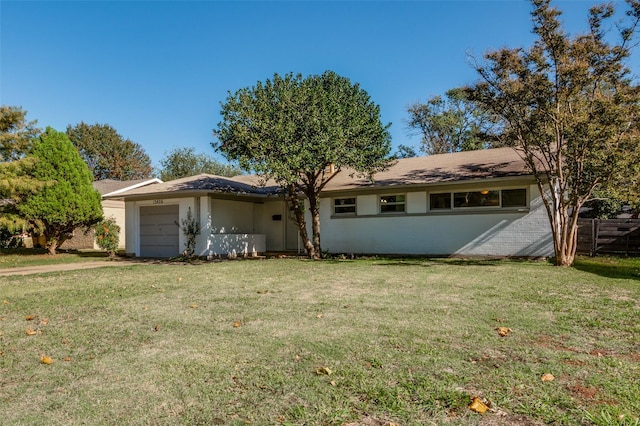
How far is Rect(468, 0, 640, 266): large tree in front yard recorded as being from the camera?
9625 millimetres

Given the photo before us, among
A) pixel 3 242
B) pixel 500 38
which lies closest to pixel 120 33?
pixel 500 38

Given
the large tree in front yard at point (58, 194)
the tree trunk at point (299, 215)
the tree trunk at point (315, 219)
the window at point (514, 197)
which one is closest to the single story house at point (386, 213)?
the window at point (514, 197)

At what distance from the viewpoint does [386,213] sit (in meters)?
15.2

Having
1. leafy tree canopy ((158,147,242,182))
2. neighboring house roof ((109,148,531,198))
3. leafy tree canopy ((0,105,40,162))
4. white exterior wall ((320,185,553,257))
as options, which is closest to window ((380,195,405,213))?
white exterior wall ((320,185,553,257))

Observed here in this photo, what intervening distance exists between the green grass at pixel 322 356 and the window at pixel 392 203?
25.8ft

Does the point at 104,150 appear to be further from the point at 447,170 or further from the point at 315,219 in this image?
the point at 447,170

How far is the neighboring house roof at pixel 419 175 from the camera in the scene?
13.4 meters

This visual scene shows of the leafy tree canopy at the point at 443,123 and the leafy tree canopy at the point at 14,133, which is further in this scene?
the leafy tree canopy at the point at 443,123

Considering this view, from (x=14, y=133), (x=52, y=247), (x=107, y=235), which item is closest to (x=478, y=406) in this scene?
(x=107, y=235)

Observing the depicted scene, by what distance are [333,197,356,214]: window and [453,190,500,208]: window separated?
13.2 feet

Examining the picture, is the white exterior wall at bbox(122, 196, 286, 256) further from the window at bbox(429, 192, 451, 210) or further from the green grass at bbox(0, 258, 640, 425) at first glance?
the green grass at bbox(0, 258, 640, 425)

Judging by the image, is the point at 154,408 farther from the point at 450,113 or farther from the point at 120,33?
the point at 450,113

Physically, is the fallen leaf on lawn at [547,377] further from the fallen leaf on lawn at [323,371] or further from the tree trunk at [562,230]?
the tree trunk at [562,230]

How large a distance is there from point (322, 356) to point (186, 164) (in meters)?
46.0
